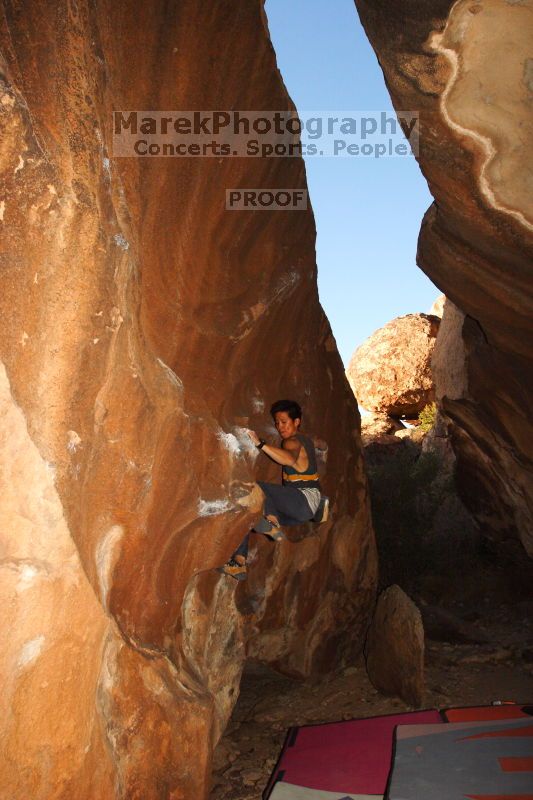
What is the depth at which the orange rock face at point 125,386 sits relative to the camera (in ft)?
10.6

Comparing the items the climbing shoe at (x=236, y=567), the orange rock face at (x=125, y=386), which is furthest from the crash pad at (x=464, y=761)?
the climbing shoe at (x=236, y=567)

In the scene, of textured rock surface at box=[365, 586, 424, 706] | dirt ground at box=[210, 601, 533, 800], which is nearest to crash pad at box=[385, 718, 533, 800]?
textured rock surface at box=[365, 586, 424, 706]

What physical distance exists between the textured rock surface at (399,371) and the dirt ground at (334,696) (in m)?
9.90

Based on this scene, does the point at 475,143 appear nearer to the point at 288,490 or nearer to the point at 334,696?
the point at 288,490

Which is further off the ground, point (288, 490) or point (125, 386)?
point (125, 386)

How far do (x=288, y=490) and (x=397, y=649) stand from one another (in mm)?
2750

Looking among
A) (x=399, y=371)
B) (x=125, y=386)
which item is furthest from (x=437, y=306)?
(x=125, y=386)

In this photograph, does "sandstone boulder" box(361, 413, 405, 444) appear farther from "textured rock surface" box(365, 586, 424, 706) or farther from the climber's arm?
the climber's arm

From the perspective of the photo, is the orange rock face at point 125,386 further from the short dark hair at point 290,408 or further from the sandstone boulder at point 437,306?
the sandstone boulder at point 437,306

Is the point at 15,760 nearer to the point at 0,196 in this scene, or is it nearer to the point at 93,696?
the point at 93,696

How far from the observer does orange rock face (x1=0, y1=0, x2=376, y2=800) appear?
3221 mm

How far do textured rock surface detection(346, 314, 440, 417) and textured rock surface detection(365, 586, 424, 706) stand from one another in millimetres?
11092

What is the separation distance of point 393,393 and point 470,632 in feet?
31.7

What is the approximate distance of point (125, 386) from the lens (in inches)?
149
